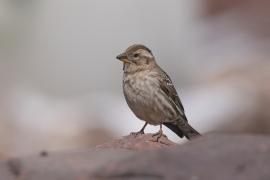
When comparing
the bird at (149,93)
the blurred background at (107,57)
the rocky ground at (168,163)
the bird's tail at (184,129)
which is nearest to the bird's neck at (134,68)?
the bird at (149,93)

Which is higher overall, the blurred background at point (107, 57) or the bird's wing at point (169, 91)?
the bird's wing at point (169, 91)

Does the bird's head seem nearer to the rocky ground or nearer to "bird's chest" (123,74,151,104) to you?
"bird's chest" (123,74,151,104)

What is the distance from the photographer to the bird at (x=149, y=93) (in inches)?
392

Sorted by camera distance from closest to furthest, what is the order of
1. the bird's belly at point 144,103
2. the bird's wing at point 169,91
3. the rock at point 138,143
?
the rock at point 138,143, the bird's belly at point 144,103, the bird's wing at point 169,91

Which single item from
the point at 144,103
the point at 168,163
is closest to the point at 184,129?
the point at 144,103

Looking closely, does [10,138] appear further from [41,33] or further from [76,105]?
[41,33]

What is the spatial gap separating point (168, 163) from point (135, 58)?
4.34m

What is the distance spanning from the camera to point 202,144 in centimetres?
642

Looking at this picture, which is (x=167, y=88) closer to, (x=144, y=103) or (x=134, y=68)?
(x=134, y=68)

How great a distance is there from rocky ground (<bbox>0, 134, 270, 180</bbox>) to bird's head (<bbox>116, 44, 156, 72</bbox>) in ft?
11.9

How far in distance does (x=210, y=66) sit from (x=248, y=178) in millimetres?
15227

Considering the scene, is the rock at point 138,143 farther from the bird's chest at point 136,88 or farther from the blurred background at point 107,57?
the blurred background at point 107,57

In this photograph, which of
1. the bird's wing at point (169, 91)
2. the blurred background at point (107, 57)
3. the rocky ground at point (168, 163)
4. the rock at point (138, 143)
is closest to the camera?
the rocky ground at point (168, 163)

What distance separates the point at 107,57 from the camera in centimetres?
2019
